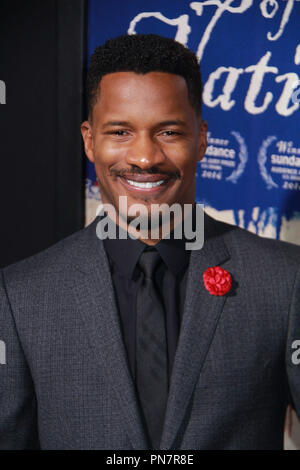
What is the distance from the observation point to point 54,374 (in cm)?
116

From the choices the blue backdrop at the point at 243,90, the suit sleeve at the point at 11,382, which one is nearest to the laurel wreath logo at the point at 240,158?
the blue backdrop at the point at 243,90

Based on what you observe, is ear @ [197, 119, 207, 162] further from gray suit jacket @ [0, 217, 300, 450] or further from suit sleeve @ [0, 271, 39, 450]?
suit sleeve @ [0, 271, 39, 450]

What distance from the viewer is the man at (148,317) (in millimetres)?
1085

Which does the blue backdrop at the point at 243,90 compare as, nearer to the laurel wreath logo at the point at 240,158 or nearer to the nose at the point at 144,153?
the laurel wreath logo at the point at 240,158

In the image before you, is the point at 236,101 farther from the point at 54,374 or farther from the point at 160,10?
the point at 54,374

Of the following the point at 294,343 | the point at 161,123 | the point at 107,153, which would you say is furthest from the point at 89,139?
the point at 294,343

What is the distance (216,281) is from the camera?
115cm

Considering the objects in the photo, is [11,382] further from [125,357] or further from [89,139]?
[89,139]

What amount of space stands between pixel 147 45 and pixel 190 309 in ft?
2.08

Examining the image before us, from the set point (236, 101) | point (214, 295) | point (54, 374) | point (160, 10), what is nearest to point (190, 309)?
point (214, 295)

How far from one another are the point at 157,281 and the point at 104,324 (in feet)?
0.55

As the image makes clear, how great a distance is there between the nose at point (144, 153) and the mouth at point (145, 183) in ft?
0.14

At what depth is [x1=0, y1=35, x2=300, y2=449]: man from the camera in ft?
3.56

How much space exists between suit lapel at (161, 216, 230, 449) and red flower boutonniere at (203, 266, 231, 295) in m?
0.01
